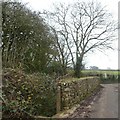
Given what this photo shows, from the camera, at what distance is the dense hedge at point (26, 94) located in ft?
20.5

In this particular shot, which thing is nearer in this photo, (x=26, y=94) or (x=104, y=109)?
(x=26, y=94)

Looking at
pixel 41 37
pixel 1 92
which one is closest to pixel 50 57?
pixel 41 37

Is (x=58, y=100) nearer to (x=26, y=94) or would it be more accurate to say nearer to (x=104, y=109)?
(x=26, y=94)

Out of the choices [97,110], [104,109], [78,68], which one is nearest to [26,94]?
[97,110]

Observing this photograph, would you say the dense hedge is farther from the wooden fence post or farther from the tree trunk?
the tree trunk

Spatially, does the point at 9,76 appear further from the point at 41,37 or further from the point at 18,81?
the point at 41,37

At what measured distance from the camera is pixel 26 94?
7.12 m

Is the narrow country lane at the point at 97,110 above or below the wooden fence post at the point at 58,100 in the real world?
below

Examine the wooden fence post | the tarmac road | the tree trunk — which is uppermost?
the tree trunk

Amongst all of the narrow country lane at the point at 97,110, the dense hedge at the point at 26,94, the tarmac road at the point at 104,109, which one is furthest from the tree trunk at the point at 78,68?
the dense hedge at the point at 26,94

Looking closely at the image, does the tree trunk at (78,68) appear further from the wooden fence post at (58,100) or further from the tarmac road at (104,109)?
the wooden fence post at (58,100)

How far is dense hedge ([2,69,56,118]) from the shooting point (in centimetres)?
625

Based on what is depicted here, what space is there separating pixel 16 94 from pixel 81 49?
27.1 meters

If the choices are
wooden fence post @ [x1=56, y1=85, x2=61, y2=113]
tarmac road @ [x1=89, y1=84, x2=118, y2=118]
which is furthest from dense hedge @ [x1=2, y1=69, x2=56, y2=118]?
tarmac road @ [x1=89, y1=84, x2=118, y2=118]
